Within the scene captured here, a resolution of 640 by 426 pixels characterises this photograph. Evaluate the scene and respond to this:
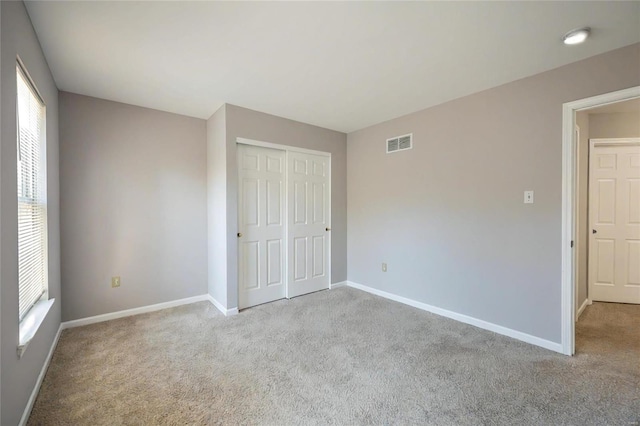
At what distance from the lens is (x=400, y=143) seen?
3594 mm

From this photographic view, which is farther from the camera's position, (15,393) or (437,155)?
(437,155)

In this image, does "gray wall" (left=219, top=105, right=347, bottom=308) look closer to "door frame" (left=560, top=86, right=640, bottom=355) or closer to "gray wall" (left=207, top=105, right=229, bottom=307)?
"gray wall" (left=207, top=105, right=229, bottom=307)

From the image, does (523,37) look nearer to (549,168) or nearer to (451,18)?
(451,18)

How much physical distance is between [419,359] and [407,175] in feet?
7.12

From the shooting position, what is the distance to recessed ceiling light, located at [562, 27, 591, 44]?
6.02 ft

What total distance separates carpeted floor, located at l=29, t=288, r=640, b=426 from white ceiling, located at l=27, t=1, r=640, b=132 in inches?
97.3

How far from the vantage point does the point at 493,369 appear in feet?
6.83

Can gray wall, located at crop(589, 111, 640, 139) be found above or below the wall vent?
above

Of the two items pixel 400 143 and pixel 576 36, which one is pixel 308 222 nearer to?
pixel 400 143

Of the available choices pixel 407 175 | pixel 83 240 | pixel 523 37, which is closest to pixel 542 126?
pixel 523 37

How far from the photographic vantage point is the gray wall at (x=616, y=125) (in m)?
3.35

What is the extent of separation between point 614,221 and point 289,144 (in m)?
4.38

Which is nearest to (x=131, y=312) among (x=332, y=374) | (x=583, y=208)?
(x=332, y=374)

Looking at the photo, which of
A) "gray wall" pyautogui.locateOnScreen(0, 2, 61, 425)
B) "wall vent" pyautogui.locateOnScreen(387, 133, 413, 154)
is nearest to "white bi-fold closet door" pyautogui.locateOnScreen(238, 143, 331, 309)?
"wall vent" pyautogui.locateOnScreen(387, 133, 413, 154)
